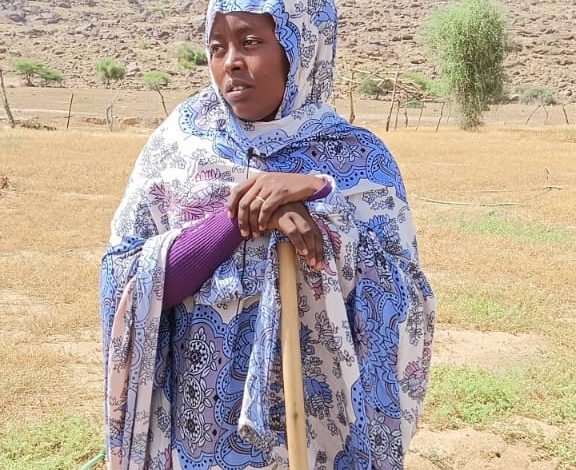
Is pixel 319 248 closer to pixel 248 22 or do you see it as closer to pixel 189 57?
pixel 248 22

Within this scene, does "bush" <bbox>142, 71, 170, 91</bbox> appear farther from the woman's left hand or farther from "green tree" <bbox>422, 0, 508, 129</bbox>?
the woman's left hand

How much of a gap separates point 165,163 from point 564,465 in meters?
2.83

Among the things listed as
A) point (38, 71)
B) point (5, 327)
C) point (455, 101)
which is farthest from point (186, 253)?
point (38, 71)

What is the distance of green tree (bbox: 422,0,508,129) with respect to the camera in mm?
28656

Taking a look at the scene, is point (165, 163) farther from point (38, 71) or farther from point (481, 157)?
point (38, 71)

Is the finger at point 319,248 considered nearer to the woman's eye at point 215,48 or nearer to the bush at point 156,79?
the woman's eye at point 215,48

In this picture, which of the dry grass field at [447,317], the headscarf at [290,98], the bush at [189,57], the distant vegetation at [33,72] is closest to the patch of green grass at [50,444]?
the dry grass field at [447,317]

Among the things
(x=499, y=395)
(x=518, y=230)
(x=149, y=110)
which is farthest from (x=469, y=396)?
(x=149, y=110)

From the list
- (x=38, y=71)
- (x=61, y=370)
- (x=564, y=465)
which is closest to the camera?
(x=564, y=465)

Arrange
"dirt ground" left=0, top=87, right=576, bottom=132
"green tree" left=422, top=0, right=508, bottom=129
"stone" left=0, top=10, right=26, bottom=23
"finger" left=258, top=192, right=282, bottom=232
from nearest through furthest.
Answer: "finger" left=258, top=192, right=282, bottom=232, "green tree" left=422, top=0, right=508, bottom=129, "dirt ground" left=0, top=87, right=576, bottom=132, "stone" left=0, top=10, right=26, bottom=23

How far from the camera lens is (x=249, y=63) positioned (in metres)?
1.51

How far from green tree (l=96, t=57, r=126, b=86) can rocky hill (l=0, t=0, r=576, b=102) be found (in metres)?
0.86

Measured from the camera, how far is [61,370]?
4711 millimetres

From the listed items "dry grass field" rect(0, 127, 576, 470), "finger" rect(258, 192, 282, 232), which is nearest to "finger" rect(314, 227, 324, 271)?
"finger" rect(258, 192, 282, 232)
